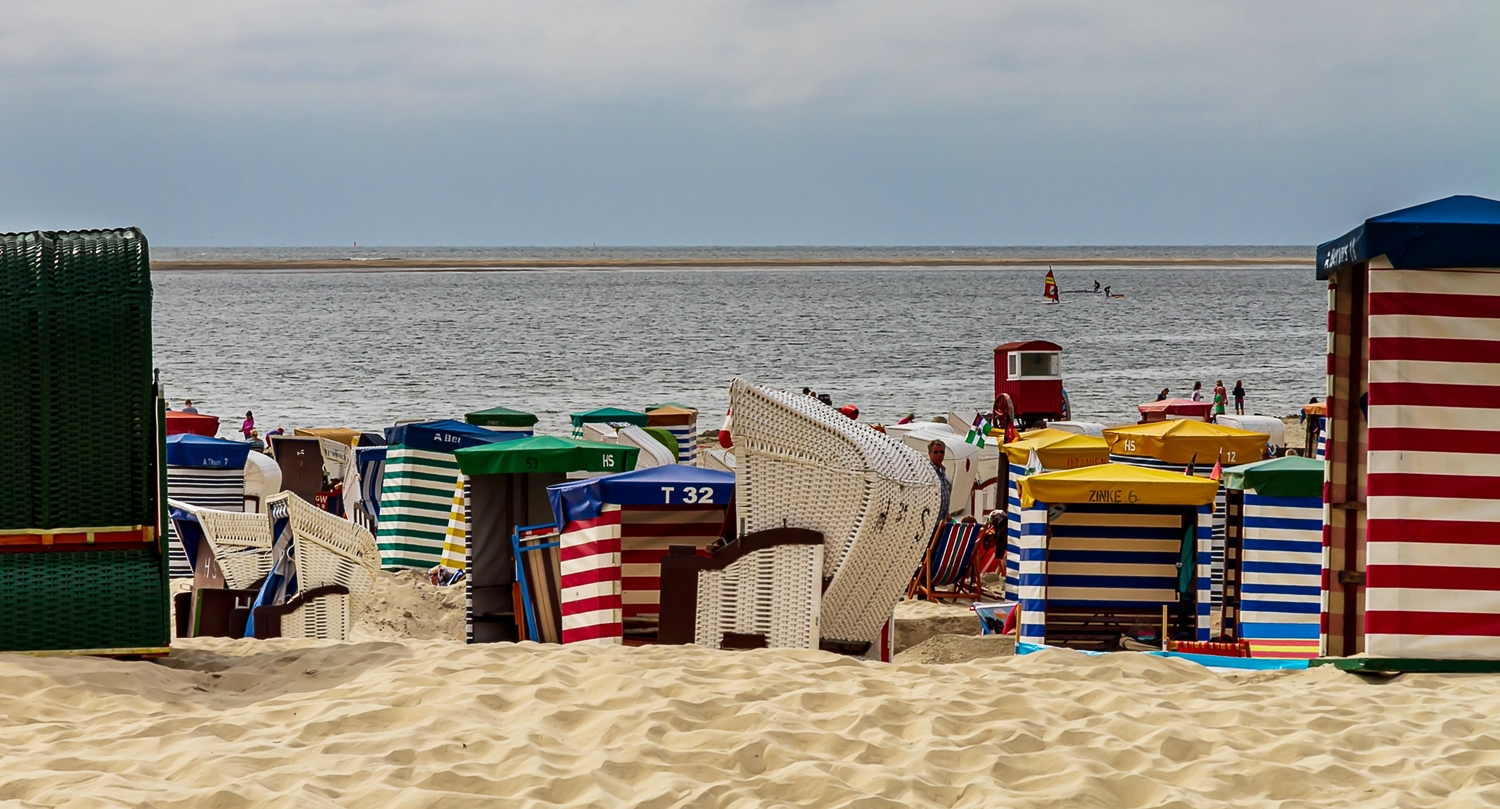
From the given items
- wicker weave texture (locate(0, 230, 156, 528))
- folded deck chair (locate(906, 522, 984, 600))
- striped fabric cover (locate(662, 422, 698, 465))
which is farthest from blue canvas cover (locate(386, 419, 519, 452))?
wicker weave texture (locate(0, 230, 156, 528))

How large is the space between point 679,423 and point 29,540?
40.9 feet

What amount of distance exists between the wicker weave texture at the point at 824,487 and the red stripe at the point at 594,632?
1040 millimetres

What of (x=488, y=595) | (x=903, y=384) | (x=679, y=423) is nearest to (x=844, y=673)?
(x=488, y=595)

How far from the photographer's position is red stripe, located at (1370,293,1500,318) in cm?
644

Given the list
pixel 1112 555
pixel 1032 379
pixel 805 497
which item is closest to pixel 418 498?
pixel 805 497

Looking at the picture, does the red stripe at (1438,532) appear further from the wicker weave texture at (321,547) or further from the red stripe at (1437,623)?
the wicker weave texture at (321,547)

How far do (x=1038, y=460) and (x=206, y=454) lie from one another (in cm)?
796

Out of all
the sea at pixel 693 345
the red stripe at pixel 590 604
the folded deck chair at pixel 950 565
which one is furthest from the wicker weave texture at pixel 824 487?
the sea at pixel 693 345

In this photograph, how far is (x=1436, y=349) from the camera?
6445mm

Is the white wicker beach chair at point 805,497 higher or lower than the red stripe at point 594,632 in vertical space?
higher

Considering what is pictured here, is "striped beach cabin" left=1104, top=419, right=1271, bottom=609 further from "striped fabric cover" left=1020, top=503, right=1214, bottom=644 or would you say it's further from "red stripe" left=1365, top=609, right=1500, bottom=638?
"red stripe" left=1365, top=609, right=1500, bottom=638

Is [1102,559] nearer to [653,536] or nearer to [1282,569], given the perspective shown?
[1282,569]

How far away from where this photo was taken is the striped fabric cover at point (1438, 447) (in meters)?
6.44

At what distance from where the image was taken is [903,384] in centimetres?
4759
